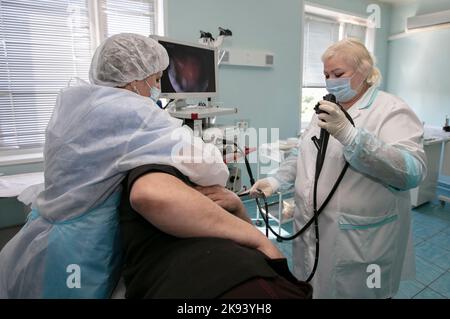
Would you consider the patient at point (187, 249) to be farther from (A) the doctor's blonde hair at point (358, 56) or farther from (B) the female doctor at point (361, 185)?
(A) the doctor's blonde hair at point (358, 56)

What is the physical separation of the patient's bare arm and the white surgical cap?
0.43 m

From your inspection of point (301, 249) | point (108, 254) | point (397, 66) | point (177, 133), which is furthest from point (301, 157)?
point (397, 66)

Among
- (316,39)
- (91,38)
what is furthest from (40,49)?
(316,39)

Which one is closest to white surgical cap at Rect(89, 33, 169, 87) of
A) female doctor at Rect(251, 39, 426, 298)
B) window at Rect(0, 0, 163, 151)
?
female doctor at Rect(251, 39, 426, 298)

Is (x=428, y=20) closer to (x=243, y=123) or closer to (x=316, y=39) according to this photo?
(x=316, y=39)

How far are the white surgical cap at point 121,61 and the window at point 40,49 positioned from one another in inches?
66.2

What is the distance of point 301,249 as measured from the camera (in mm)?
1367

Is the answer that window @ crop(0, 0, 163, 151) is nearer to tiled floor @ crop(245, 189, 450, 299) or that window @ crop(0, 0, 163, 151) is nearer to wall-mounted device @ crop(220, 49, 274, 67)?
wall-mounted device @ crop(220, 49, 274, 67)

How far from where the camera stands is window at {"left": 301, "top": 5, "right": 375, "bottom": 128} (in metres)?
3.65

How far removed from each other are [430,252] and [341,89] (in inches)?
75.7

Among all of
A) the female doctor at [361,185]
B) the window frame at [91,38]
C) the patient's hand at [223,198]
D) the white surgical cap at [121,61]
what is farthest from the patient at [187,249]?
the window frame at [91,38]

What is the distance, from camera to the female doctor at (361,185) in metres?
1.06

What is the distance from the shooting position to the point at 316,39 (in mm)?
3742

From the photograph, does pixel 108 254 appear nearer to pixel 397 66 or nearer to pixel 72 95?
pixel 72 95
